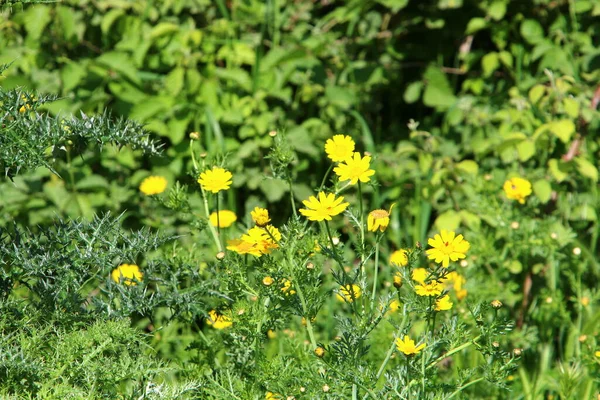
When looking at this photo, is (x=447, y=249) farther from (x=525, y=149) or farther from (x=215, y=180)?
(x=525, y=149)

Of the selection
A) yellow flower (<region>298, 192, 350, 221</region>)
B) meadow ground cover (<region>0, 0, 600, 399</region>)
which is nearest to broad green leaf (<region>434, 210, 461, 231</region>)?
meadow ground cover (<region>0, 0, 600, 399</region>)

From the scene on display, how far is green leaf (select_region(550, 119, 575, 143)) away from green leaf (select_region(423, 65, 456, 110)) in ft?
2.34

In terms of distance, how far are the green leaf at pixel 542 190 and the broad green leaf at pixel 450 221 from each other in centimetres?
28

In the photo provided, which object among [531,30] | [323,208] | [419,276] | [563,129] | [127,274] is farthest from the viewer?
[531,30]

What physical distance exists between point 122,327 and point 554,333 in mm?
1669

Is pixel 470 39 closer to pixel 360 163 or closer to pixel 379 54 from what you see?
pixel 379 54

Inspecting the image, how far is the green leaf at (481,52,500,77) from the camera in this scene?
331 cm

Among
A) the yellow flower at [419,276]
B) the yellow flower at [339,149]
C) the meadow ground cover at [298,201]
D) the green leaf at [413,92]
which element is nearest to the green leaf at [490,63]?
the meadow ground cover at [298,201]

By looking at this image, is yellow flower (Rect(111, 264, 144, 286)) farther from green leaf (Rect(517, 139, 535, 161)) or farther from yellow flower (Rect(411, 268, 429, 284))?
green leaf (Rect(517, 139, 535, 161))

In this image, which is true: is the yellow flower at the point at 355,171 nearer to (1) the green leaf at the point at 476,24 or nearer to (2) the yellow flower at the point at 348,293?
(2) the yellow flower at the point at 348,293

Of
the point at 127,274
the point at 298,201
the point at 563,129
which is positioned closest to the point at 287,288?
the point at 127,274

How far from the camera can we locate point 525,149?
277cm

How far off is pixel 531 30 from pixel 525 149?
74cm

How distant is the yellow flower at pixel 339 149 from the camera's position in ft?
5.82
